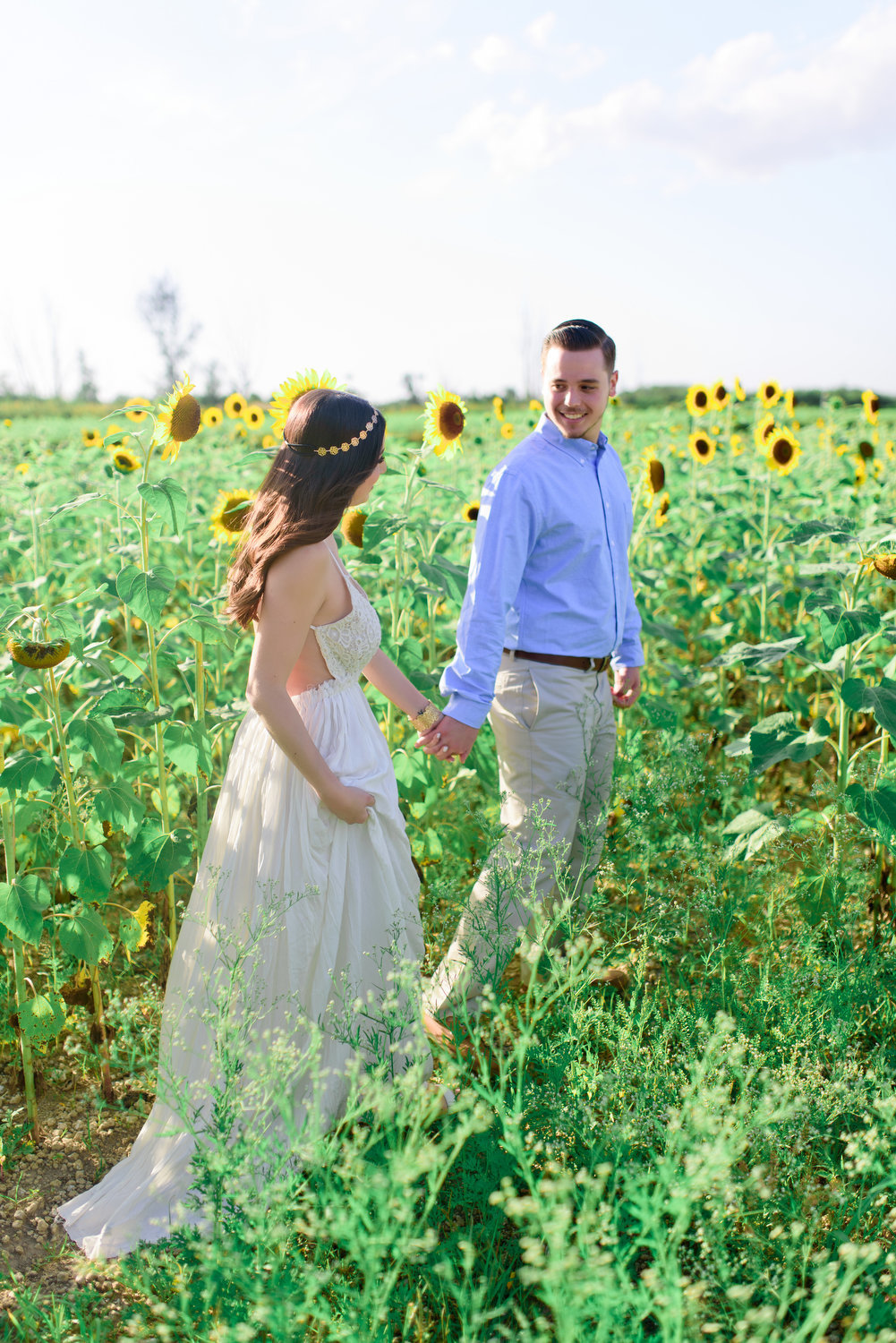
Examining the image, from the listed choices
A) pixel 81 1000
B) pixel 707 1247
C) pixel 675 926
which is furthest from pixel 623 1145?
pixel 81 1000

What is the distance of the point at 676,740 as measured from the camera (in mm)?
2939

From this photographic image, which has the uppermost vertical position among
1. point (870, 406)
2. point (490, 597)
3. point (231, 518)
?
point (870, 406)

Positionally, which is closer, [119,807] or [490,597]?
[119,807]

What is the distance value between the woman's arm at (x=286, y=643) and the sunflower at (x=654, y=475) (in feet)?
6.87

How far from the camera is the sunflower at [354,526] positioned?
117 inches

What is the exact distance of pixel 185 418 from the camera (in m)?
2.22

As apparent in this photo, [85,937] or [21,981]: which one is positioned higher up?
[85,937]

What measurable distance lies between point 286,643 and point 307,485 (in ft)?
1.09

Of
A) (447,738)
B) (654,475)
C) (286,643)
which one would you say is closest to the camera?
(286,643)

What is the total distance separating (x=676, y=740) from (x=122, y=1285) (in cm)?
195

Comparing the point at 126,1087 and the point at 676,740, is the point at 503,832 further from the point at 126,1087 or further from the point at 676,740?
the point at 126,1087

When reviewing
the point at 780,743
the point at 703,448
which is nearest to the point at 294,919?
the point at 780,743

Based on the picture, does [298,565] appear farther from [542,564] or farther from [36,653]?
[542,564]

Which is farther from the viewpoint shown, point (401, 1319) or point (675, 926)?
point (675, 926)
